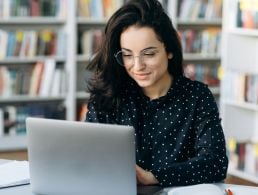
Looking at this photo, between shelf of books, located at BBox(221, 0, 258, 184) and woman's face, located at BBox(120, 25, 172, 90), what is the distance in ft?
7.23

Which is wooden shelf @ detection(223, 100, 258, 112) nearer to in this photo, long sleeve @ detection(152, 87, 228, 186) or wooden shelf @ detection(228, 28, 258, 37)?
wooden shelf @ detection(228, 28, 258, 37)

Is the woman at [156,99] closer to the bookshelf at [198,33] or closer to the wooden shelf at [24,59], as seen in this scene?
the wooden shelf at [24,59]

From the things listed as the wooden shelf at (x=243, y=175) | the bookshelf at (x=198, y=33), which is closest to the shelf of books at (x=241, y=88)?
the wooden shelf at (x=243, y=175)

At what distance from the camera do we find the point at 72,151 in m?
1.59

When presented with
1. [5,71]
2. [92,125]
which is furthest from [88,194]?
[5,71]

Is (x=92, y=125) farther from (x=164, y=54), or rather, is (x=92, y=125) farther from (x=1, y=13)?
(x=1, y=13)

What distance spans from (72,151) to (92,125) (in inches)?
4.3

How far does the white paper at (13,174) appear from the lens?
183 cm

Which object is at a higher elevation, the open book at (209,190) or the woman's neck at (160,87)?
the woman's neck at (160,87)

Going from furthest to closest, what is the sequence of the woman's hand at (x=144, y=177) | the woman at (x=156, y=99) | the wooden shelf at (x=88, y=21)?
the wooden shelf at (x=88, y=21) → the woman at (x=156, y=99) → the woman's hand at (x=144, y=177)

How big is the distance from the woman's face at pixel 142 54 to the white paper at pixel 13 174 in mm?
506

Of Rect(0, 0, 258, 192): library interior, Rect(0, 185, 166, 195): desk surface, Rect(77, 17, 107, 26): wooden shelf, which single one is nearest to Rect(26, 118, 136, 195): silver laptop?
Rect(0, 185, 166, 195): desk surface

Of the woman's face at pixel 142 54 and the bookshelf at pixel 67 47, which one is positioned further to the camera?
the bookshelf at pixel 67 47

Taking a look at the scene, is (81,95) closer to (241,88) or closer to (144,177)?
(241,88)
